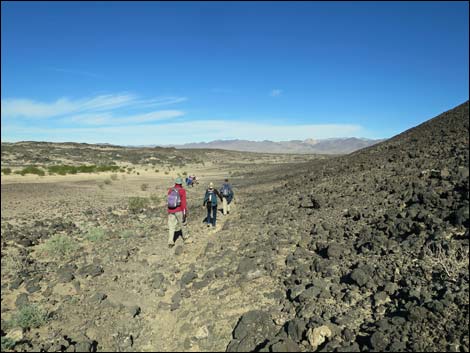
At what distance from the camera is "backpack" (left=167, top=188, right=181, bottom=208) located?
9.18m

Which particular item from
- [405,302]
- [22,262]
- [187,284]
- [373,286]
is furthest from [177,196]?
[405,302]

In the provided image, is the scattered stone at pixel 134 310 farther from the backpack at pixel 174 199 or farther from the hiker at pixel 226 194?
the hiker at pixel 226 194

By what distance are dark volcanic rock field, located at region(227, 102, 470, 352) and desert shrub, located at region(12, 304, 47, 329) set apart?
3.25m

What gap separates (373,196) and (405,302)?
626 centimetres

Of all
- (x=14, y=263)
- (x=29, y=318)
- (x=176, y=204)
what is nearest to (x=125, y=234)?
(x=176, y=204)

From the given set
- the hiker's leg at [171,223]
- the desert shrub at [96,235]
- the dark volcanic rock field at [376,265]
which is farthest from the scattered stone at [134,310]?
the desert shrub at [96,235]

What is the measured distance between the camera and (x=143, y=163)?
57625 millimetres

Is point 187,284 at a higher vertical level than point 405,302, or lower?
lower

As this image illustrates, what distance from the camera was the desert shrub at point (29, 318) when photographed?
5676 millimetres

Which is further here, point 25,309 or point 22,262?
point 22,262

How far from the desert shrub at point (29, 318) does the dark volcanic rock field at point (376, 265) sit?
3.25 metres

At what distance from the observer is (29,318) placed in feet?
18.9

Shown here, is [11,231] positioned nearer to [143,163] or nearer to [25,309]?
[25,309]

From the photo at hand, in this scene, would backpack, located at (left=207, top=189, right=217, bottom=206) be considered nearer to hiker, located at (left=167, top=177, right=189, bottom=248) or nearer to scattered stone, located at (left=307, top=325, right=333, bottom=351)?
hiker, located at (left=167, top=177, right=189, bottom=248)
